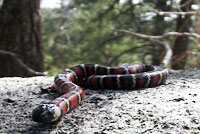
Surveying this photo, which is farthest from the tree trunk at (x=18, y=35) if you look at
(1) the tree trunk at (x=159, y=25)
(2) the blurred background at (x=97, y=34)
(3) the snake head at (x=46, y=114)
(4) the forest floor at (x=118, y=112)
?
(3) the snake head at (x=46, y=114)

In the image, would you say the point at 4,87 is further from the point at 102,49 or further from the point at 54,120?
the point at 102,49

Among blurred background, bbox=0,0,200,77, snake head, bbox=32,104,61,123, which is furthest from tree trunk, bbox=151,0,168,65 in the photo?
snake head, bbox=32,104,61,123

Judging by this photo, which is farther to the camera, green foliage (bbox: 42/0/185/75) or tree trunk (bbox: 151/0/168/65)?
green foliage (bbox: 42/0/185/75)

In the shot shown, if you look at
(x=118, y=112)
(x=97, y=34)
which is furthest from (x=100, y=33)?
(x=118, y=112)

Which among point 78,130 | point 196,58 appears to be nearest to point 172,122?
point 78,130

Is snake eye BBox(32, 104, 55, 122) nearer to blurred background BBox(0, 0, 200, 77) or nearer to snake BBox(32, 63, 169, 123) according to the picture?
snake BBox(32, 63, 169, 123)

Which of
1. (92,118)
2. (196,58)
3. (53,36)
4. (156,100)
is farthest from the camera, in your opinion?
(53,36)

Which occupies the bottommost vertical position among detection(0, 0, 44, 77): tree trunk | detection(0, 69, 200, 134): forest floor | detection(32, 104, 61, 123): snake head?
detection(0, 69, 200, 134): forest floor

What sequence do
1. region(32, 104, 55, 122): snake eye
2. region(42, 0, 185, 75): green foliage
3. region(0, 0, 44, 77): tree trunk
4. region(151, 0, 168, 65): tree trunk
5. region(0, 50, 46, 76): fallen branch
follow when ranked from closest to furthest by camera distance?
region(32, 104, 55, 122): snake eye
region(0, 50, 46, 76): fallen branch
region(0, 0, 44, 77): tree trunk
region(151, 0, 168, 65): tree trunk
region(42, 0, 185, 75): green foliage
